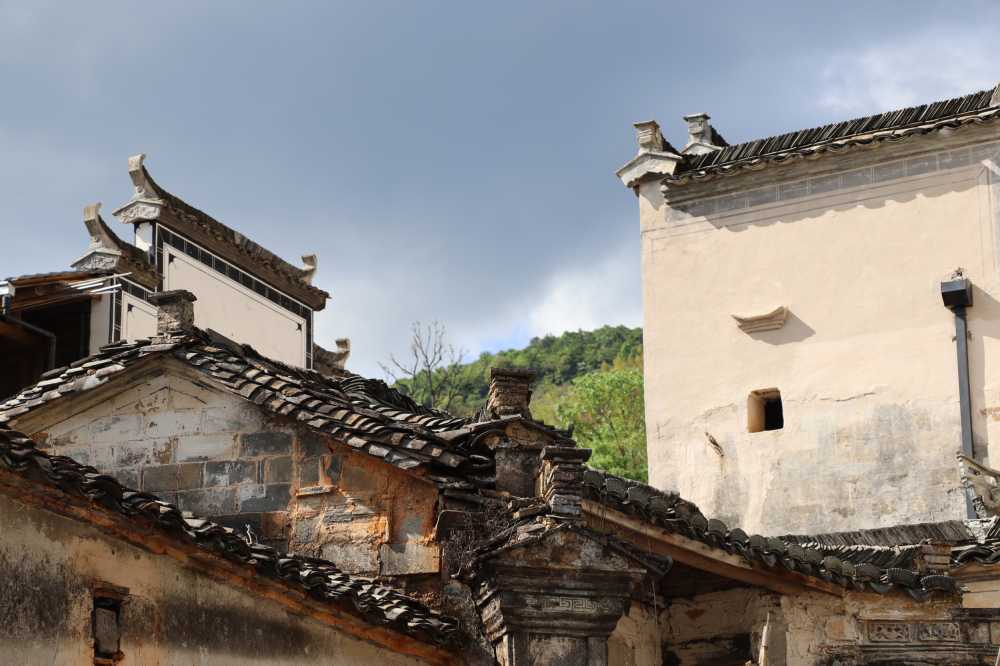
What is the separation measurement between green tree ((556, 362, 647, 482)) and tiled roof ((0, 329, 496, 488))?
22.0 m

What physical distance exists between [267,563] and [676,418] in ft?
47.2

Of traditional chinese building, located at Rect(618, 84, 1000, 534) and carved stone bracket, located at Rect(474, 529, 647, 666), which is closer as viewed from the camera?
carved stone bracket, located at Rect(474, 529, 647, 666)

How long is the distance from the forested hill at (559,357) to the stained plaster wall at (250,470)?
36.0 meters

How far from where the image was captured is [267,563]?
13.6 metres

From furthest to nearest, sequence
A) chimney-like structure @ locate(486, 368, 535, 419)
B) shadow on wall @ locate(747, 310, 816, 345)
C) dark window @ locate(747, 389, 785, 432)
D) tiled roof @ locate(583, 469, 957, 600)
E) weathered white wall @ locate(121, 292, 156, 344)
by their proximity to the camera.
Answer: dark window @ locate(747, 389, 785, 432), shadow on wall @ locate(747, 310, 816, 345), weathered white wall @ locate(121, 292, 156, 344), tiled roof @ locate(583, 469, 957, 600), chimney-like structure @ locate(486, 368, 535, 419)

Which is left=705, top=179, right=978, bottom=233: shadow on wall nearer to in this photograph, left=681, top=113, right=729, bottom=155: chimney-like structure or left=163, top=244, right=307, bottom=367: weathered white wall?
left=681, top=113, right=729, bottom=155: chimney-like structure

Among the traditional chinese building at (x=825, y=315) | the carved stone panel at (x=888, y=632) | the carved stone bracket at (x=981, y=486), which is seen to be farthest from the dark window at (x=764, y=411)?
the carved stone panel at (x=888, y=632)

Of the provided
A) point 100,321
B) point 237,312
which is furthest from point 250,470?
point 237,312

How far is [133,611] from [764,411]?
15.6 m

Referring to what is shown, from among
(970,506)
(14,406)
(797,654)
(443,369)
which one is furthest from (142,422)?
(443,369)

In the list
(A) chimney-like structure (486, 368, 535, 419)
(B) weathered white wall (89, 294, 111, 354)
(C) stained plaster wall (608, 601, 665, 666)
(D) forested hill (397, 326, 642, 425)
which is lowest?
(C) stained plaster wall (608, 601, 665, 666)

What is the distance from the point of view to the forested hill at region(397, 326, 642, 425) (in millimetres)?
55719

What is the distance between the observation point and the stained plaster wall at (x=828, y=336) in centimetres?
2527

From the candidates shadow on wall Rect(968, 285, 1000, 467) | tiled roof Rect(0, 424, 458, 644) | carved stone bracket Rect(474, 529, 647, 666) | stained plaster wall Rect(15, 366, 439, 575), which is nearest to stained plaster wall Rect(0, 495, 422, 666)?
tiled roof Rect(0, 424, 458, 644)
